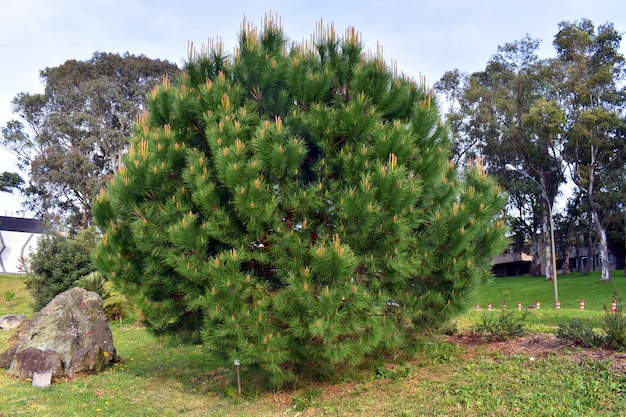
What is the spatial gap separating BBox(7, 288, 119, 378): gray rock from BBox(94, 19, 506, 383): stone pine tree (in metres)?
2.32

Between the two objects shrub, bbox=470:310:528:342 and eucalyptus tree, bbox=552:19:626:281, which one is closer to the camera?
shrub, bbox=470:310:528:342

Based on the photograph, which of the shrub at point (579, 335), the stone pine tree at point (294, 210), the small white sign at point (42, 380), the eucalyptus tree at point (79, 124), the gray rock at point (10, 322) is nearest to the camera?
the stone pine tree at point (294, 210)

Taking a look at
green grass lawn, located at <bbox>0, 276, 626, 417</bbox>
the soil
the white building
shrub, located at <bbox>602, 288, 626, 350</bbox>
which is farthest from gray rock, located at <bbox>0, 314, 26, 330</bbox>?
the white building

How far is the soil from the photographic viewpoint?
600 centimetres

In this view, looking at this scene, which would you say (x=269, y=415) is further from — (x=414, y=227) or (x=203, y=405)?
(x=414, y=227)

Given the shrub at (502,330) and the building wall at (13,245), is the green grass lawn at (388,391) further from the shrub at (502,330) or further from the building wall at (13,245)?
the building wall at (13,245)

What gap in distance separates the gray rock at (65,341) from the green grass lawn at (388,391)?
0.79 ft

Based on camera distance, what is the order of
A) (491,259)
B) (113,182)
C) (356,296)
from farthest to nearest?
(491,259), (113,182), (356,296)

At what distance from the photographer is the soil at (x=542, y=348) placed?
5997 mm

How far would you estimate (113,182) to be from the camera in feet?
21.7

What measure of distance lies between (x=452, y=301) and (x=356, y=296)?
5.72 feet

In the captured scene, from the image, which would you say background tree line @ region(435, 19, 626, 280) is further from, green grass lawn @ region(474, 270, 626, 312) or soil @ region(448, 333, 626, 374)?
soil @ region(448, 333, 626, 374)

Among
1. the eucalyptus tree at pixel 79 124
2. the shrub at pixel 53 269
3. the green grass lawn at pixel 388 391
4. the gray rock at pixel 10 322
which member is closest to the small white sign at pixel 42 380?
the green grass lawn at pixel 388 391

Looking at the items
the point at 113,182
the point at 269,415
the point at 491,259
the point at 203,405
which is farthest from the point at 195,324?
the point at 491,259
